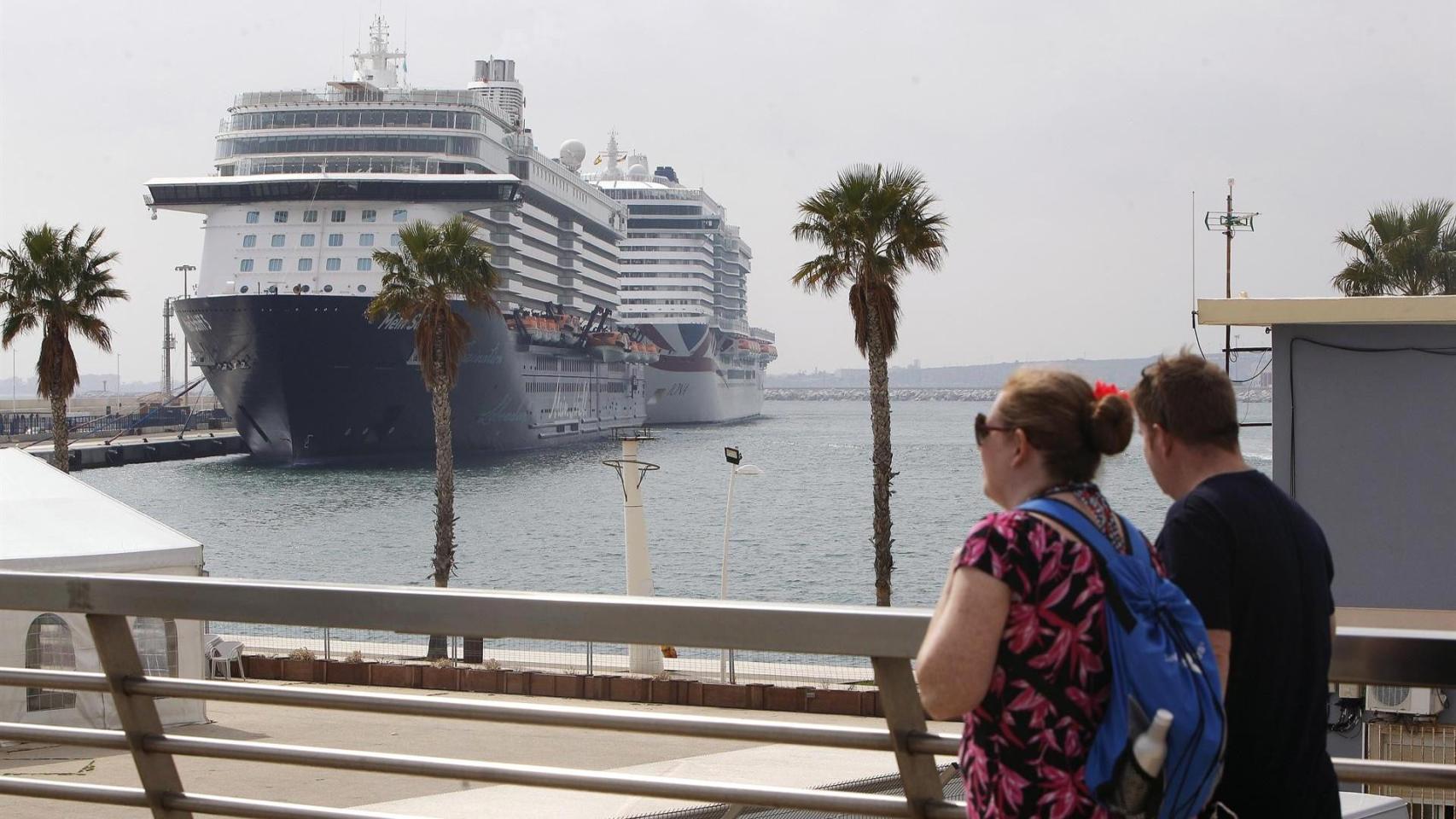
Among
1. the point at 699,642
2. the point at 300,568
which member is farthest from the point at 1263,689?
the point at 300,568

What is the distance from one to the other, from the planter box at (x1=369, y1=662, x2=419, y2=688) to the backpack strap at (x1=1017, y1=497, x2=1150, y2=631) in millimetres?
16911

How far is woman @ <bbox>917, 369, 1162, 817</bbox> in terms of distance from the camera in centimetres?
174

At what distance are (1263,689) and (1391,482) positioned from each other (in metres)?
7.67

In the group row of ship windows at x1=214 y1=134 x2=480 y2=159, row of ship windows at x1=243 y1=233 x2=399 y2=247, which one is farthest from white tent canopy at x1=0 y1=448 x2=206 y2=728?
row of ship windows at x1=214 y1=134 x2=480 y2=159

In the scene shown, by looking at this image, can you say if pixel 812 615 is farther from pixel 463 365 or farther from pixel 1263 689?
pixel 463 365

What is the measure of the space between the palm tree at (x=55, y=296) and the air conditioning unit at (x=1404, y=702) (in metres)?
32.4

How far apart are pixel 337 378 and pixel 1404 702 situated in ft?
188

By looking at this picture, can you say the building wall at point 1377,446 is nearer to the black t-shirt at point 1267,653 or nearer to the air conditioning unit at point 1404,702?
the air conditioning unit at point 1404,702

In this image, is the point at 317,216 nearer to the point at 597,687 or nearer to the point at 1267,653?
the point at 597,687

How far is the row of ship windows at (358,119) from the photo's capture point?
218ft

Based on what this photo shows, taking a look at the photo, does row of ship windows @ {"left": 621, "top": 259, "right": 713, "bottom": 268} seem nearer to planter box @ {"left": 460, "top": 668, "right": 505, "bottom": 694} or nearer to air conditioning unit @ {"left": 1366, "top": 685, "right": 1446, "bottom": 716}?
planter box @ {"left": 460, "top": 668, "right": 505, "bottom": 694}

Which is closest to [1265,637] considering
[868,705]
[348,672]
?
[868,705]

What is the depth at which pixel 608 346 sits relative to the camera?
275 feet

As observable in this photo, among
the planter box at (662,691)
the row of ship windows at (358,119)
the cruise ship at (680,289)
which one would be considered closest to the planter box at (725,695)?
the planter box at (662,691)
